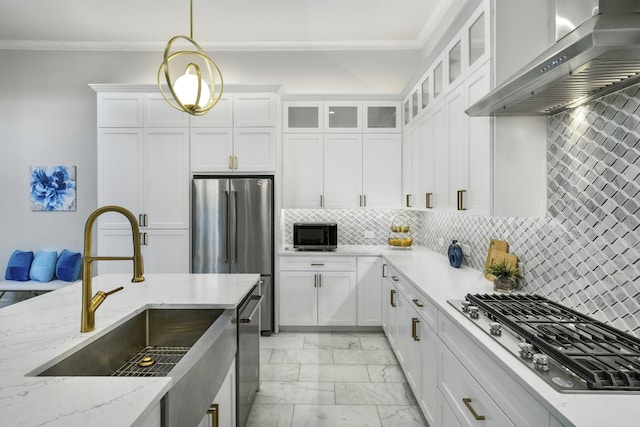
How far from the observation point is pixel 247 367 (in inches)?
87.0

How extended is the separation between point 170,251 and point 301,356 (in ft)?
6.12

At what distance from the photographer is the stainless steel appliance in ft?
3.29

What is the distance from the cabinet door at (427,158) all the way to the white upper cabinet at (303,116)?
134 cm

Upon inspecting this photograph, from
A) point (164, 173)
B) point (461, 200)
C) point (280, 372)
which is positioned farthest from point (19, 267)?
point (461, 200)

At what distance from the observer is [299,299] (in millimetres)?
3941

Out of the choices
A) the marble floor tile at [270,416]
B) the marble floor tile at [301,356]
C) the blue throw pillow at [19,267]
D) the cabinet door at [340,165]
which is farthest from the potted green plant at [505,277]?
the blue throw pillow at [19,267]

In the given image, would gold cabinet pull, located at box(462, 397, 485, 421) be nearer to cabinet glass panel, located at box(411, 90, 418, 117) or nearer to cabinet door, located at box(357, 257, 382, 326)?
cabinet door, located at box(357, 257, 382, 326)

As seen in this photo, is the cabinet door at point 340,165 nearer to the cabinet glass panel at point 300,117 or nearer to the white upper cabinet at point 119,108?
the cabinet glass panel at point 300,117

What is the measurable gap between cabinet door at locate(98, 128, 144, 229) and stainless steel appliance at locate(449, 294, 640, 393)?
359cm

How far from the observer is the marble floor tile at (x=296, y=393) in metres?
2.59

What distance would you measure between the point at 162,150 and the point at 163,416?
11.3 ft

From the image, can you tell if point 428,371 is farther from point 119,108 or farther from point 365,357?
point 119,108

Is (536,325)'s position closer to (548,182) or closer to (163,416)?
(548,182)

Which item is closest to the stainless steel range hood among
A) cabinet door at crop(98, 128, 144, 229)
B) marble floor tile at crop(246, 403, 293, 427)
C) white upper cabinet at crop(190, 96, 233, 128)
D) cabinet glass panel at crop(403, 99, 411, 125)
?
cabinet glass panel at crop(403, 99, 411, 125)
